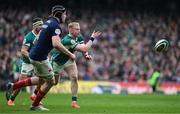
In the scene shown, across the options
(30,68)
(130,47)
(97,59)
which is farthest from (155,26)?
(30,68)

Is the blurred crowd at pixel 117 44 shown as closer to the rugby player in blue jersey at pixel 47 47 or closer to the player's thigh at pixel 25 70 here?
the player's thigh at pixel 25 70

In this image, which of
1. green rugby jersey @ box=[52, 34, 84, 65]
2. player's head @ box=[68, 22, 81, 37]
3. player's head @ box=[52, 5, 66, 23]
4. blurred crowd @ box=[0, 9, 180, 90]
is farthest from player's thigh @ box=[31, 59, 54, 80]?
blurred crowd @ box=[0, 9, 180, 90]

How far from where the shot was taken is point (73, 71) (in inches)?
790

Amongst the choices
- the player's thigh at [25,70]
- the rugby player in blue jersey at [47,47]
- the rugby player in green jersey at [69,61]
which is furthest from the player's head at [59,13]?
the player's thigh at [25,70]

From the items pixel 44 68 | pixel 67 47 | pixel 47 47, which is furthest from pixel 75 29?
pixel 44 68

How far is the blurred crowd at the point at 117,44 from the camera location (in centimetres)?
3949

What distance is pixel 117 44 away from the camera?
42562 millimetres

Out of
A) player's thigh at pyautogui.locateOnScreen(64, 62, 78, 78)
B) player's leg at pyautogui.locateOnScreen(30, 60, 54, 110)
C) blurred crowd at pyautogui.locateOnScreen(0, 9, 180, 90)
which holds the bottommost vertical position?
player's leg at pyautogui.locateOnScreen(30, 60, 54, 110)

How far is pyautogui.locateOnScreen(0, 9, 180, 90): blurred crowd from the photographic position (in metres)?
39.5

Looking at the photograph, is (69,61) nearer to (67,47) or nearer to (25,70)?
(67,47)

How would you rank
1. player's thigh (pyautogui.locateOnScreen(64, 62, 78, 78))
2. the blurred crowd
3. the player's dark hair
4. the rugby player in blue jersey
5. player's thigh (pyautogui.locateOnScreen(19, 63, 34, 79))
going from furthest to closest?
the blurred crowd, player's thigh (pyautogui.locateOnScreen(19, 63, 34, 79)), player's thigh (pyautogui.locateOnScreen(64, 62, 78, 78)), the player's dark hair, the rugby player in blue jersey

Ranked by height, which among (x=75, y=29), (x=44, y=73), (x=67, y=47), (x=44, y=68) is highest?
(x=75, y=29)

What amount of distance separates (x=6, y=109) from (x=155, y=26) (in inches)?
1135

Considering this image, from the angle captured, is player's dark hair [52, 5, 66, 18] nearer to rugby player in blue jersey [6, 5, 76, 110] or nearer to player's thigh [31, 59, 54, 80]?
rugby player in blue jersey [6, 5, 76, 110]
